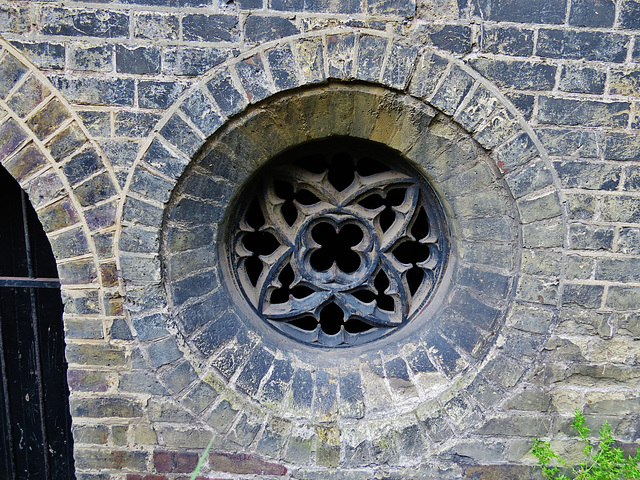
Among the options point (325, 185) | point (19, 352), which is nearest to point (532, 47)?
point (325, 185)

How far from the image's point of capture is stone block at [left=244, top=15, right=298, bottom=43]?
5.79ft

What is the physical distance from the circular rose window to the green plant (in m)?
0.86

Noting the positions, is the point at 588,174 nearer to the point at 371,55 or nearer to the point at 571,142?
the point at 571,142

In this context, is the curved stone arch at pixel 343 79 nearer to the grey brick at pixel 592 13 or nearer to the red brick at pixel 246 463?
the grey brick at pixel 592 13

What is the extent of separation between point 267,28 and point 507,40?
3.31ft

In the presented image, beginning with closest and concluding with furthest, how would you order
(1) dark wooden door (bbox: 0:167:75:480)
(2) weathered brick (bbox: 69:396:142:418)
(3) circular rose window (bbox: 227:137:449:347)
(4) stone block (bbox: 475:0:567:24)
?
(4) stone block (bbox: 475:0:567:24) → (2) weathered brick (bbox: 69:396:142:418) → (3) circular rose window (bbox: 227:137:449:347) → (1) dark wooden door (bbox: 0:167:75:480)

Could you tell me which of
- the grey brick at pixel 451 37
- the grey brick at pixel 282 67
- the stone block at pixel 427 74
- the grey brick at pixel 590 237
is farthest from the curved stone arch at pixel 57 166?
the grey brick at pixel 590 237

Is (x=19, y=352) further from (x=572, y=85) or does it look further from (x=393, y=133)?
(x=572, y=85)

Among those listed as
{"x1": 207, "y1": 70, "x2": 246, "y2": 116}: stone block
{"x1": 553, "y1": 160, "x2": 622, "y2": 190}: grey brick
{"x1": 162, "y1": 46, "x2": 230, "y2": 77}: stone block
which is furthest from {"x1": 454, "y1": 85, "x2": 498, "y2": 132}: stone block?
{"x1": 162, "y1": 46, "x2": 230, "y2": 77}: stone block

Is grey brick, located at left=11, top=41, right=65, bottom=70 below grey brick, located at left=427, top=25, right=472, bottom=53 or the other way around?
below

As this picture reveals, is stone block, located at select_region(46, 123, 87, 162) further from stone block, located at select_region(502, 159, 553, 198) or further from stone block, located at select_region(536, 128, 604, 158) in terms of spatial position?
stone block, located at select_region(536, 128, 604, 158)

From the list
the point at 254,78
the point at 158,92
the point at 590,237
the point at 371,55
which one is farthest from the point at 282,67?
the point at 590,237

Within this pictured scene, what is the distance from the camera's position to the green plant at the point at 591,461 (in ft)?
6.15

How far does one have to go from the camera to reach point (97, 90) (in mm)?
1801
